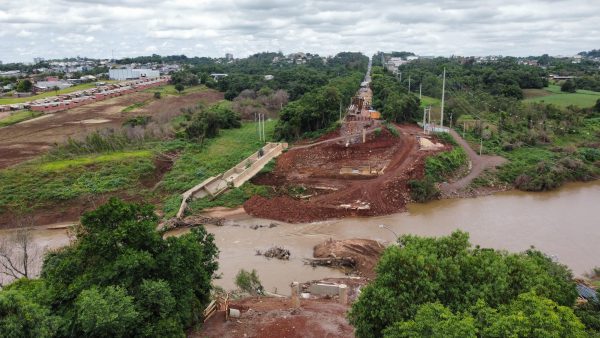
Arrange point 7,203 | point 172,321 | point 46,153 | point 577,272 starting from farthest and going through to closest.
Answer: point 46,153
point 7,203
point 577,272
point 172,321

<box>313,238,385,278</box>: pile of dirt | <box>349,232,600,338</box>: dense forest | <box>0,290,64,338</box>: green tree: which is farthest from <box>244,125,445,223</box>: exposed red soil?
<box>0,290,64,338</box>: green tree

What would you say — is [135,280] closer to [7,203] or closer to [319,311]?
[319,311]

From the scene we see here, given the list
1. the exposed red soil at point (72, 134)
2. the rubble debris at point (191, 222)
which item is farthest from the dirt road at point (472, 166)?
the exposed red soil at point (72, 134)

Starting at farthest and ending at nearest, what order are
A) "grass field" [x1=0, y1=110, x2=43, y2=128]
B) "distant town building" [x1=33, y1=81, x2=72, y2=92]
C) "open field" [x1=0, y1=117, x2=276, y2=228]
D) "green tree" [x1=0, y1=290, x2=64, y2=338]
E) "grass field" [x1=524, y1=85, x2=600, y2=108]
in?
"distant town building" [x1=33, y1=81, x2=72, y2=92] < "grass field" [x1=524, y1=85, x2=600, y2=108] < "grass field" [x1=0, y1=110, x2=43, y2=128] < "open field" [x1=0, y1=117, x2=276, y2=228] < "green tree" [x1=0, y1=290, x2=64, y2=338]

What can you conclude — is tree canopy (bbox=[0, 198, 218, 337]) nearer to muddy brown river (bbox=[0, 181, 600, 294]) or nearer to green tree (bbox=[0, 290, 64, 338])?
green tree (bbox=[0, 290, 64, 338])

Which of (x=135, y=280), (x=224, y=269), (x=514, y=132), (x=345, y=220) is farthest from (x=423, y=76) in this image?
(x=135, y=280)

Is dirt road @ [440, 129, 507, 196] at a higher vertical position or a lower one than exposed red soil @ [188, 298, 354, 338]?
higher
